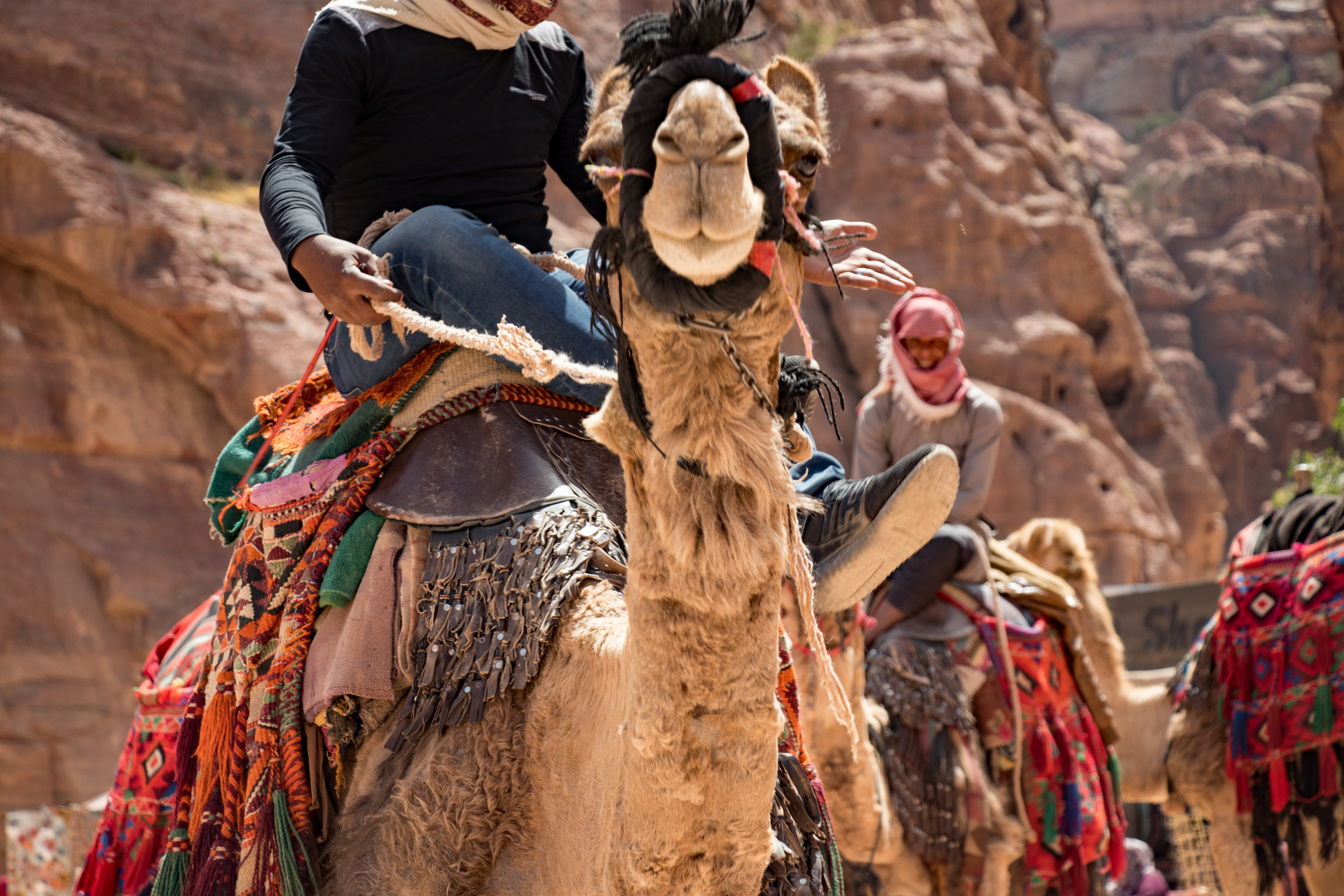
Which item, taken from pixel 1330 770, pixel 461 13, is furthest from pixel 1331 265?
pixel 461 13

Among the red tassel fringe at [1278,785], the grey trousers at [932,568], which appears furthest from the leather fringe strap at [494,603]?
the red tassel fringe at [1278,785]

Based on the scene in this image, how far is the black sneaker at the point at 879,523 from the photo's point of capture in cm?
215

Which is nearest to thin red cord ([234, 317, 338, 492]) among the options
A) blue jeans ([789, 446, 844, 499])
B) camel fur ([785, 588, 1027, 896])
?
blue jeans ([789, 446, 844, 499])

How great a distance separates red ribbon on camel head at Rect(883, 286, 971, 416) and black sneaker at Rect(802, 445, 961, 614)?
3477mm

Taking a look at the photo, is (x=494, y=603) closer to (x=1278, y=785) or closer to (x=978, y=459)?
(x=978, y=459)

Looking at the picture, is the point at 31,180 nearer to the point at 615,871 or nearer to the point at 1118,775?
the point at 1118,775

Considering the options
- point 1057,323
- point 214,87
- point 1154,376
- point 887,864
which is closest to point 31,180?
point 214,87

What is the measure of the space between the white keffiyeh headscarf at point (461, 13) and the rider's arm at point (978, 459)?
3.16 m

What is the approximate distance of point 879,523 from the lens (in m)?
2.20

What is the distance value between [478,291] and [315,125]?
1.67ft

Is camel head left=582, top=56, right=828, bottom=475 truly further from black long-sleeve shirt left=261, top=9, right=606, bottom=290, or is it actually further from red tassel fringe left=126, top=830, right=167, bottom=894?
red tassel fringe left=126, top=830, right=167, bottom=894

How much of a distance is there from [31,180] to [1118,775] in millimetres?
9758

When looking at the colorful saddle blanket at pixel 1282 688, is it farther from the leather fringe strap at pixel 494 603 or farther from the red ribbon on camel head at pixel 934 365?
the leather fringe strap at pixel 494 603

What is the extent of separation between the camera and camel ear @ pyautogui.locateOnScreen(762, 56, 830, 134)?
1.84m
